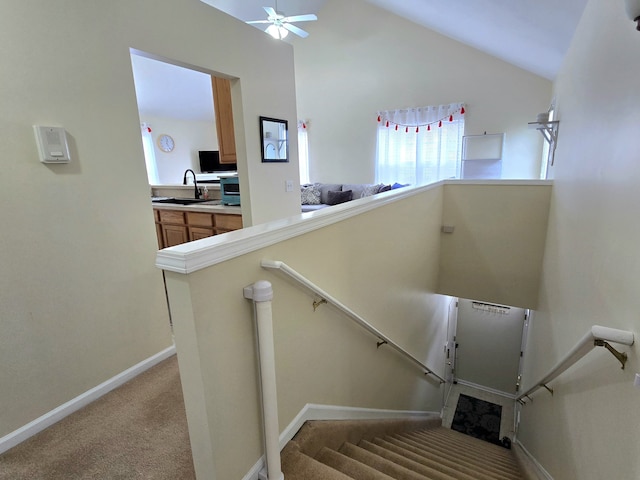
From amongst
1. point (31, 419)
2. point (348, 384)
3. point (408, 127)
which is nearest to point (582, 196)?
point (348, 384)

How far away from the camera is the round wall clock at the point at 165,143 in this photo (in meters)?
7.80

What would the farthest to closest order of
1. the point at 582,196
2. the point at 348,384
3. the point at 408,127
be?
the point at 408,127 → the point at 348,384 → the point at 582,196

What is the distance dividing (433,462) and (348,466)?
0.95 meters

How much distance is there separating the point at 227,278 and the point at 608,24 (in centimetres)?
204

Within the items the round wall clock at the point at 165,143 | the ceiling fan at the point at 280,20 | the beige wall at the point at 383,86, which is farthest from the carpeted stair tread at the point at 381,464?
the round wall clock at the point at 165,143

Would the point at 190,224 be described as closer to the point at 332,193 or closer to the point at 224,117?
the point at 224,117

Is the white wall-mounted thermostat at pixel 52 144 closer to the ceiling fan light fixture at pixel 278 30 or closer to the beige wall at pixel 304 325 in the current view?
the beige wall at pixel 304 325

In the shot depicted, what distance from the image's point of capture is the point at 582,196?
1.89m

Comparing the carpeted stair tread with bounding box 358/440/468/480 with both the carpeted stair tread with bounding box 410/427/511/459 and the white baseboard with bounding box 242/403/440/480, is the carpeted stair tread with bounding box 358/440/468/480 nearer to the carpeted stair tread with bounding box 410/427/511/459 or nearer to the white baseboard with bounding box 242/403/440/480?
the white baseboard with bounding box 242/403/440/480

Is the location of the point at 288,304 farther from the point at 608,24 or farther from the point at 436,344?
the point at 436,344

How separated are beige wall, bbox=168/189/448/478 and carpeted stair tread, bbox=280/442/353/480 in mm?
117

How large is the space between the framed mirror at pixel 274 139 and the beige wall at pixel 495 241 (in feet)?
6.30

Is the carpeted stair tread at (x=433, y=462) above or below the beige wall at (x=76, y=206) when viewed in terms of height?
below

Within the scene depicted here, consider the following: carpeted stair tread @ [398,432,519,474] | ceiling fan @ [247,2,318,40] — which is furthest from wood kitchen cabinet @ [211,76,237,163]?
carpeted stair tread @ [398,432,519,474]
